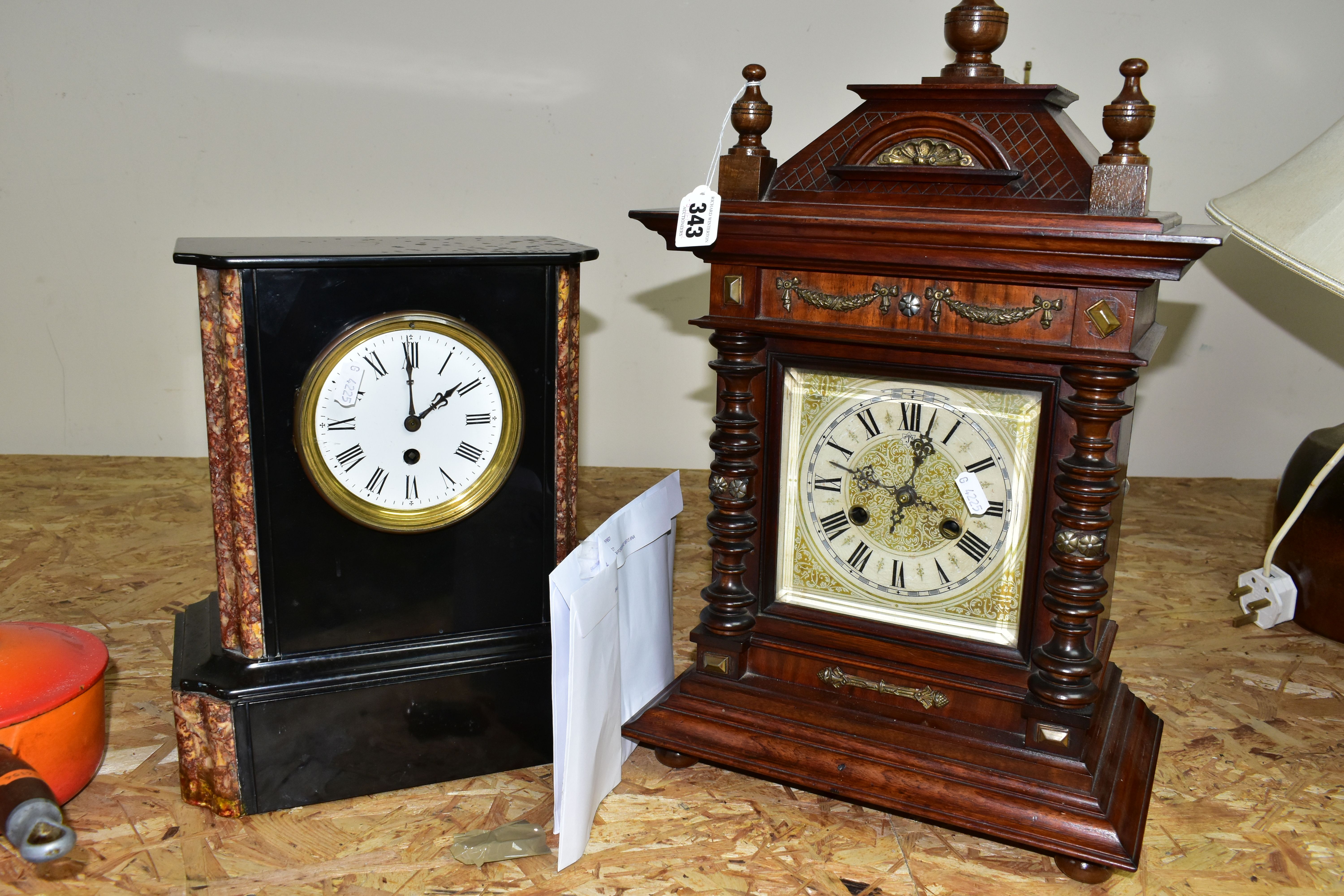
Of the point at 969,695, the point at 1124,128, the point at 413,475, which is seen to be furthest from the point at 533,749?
the point at 1124,128

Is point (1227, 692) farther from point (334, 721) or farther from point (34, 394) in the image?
point (34, 394)

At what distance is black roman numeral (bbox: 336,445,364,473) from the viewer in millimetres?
1535

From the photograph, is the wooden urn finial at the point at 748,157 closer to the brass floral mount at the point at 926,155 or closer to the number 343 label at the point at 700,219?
the number 343 label at the point at 700,219

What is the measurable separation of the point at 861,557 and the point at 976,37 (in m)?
0.76

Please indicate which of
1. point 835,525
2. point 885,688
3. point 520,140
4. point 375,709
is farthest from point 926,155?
point 520,140

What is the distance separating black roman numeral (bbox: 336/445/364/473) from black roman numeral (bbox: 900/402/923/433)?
0.78m

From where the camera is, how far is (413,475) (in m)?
1.58

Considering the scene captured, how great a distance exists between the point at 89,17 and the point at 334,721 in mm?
2360

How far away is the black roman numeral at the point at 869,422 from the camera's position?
5.13 feet

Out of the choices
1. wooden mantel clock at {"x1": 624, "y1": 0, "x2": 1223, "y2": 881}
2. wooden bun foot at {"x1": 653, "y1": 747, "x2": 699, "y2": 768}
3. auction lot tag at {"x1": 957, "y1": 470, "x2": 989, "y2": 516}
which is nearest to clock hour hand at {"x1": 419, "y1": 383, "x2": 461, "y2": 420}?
wooden mantel clock at {"x1": 624, "y1": 0, "x2": 1223, "y2": 881}

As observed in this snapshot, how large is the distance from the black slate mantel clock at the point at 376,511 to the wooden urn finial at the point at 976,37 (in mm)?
600

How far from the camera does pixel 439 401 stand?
1574 millimetres

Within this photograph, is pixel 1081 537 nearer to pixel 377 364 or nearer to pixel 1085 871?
pixel 1085 871

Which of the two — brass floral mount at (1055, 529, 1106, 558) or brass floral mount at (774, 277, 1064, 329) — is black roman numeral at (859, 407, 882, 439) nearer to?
brass floral mount at (774, 277, 1064, 329)
